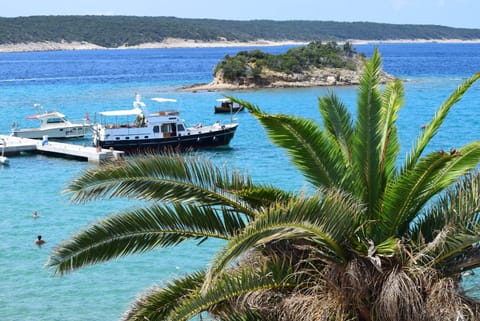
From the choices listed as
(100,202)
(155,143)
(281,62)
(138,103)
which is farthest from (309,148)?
(281,62)

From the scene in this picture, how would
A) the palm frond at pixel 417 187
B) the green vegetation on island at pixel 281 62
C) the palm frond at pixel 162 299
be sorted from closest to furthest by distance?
the palm frond at pixel 417 187 < the palm frond at pixel 162 299 < the green vegetation on island at pixel 281 62

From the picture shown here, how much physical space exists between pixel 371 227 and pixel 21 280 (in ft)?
43.9

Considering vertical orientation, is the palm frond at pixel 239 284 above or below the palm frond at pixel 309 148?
below

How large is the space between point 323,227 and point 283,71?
7997 centimetres

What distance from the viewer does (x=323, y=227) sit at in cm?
708

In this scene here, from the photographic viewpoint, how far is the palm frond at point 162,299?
8047 mm

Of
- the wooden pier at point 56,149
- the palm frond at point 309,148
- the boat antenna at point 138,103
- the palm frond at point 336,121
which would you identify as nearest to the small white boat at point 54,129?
the wooden pier at point 56,149

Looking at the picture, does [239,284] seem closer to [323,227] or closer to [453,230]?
[323,227]

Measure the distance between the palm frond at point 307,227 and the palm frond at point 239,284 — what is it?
40 centimetres

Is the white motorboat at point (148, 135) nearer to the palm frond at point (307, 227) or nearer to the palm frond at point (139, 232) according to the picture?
the palm frond at point (139, 232)

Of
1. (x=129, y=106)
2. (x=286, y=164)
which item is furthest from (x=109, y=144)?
(x=129, y=106)

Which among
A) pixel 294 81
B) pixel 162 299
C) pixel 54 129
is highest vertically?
pixel 162 299

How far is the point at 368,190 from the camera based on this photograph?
26.7 ft

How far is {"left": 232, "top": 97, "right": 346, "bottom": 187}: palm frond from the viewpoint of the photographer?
792 centimetres
